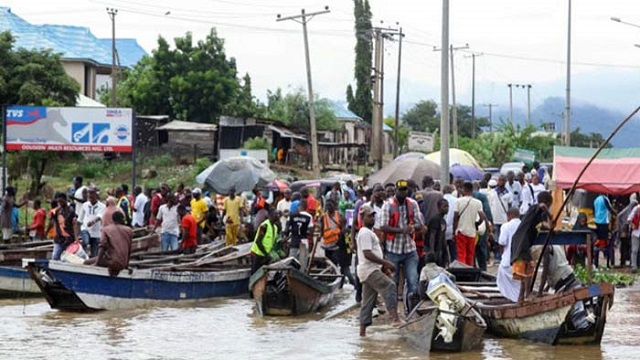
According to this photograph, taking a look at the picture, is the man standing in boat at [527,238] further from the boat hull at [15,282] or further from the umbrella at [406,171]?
the umbrella at [406,171]

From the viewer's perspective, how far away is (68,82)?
4609cm

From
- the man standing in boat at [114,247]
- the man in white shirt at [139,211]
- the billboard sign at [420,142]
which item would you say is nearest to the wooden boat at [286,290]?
the man standing in boat at [114,247]

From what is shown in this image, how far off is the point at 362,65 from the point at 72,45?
58.8ft

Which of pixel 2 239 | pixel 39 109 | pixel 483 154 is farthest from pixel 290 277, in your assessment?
pixel 483 154

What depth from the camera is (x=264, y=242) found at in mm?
18453

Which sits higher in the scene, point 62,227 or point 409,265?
point 62,227

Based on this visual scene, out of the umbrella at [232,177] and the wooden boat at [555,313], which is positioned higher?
the umbrella at [232,177]

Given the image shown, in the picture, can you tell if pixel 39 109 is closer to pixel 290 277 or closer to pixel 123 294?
A: pixel 123 294

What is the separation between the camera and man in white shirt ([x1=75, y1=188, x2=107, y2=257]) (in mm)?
20828

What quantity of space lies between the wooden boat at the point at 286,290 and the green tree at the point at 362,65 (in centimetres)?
4632

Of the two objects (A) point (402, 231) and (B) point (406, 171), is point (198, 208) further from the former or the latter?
(A) point (402, 231)

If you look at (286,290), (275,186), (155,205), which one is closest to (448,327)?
(286,290)

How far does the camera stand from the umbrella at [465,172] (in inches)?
1192

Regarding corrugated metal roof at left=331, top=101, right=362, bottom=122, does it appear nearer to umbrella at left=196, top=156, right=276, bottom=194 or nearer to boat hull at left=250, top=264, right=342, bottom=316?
umbrella at left=196, top=156, right=276, bottom=194
